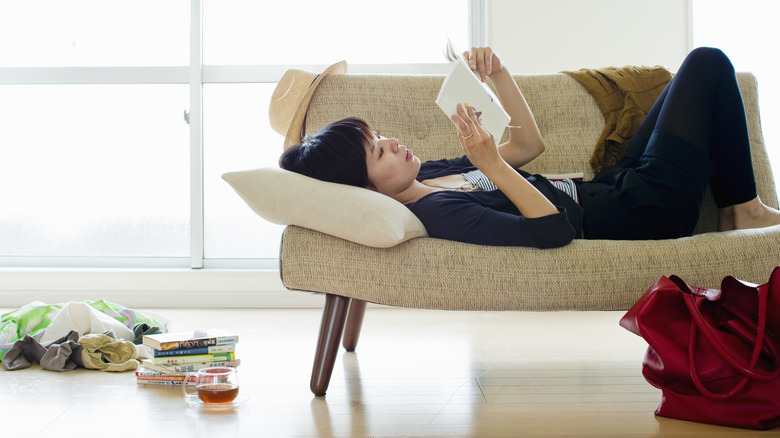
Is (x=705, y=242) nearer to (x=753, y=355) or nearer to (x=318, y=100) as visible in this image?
(x=753, y=355)

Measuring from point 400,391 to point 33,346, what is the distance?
1105mm

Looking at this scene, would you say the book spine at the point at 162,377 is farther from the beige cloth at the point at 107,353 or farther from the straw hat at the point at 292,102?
the straw hat at the point at 292,102

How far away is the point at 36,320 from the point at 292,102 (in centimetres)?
108

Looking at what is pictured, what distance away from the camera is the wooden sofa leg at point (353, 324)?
7.24ft

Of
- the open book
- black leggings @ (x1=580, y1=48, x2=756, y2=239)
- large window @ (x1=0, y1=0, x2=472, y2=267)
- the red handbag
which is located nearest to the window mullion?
large window @ (x1=0, y1=0, x2=472, y2=267)

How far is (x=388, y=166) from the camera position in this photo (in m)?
1.76

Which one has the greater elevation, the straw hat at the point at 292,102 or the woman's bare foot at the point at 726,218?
the straw hat at the point at 292,102

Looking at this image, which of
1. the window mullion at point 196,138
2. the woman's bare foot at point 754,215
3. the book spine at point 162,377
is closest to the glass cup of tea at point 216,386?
the book spine at point 162,377

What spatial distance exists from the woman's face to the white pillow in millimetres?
128

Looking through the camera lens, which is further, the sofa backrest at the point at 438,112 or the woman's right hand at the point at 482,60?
the sofa backrest at the point at 438,112

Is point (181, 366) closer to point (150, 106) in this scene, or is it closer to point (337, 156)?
point (337, 156)

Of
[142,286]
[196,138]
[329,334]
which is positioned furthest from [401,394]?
[196,138]

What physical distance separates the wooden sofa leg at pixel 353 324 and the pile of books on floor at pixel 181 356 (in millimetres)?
426

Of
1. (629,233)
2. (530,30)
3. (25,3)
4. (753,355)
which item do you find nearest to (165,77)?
(25,3)
